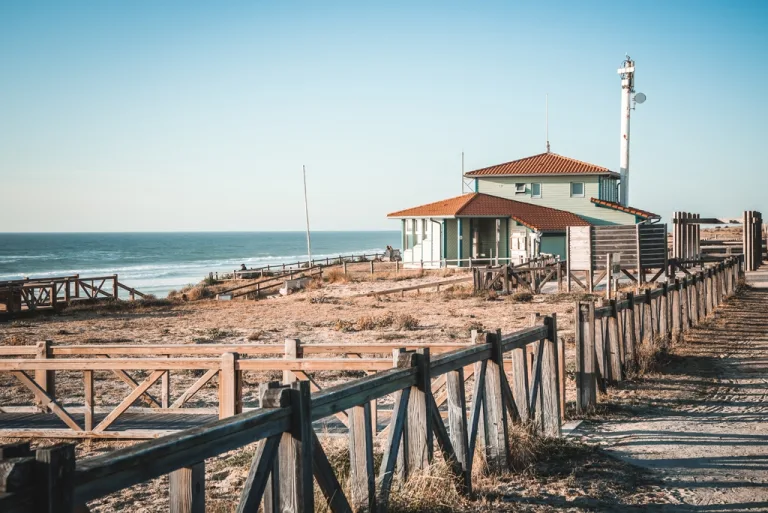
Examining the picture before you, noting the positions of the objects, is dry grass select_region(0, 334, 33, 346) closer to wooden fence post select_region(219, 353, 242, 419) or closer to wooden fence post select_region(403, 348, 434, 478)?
wooden fence post select_region(219, 353, 242, 419)

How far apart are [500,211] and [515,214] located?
2.84ft

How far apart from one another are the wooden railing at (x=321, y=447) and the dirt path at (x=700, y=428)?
103 cm

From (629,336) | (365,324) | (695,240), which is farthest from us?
(695,240)

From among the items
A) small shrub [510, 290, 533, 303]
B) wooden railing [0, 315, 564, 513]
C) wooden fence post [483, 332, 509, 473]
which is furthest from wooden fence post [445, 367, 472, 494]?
small shrub [510, 290, 533, 303]

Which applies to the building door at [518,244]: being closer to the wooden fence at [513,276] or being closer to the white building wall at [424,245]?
the white building wall at [424,245]

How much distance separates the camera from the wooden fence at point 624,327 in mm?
8891

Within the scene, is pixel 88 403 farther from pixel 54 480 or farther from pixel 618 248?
pixel 618 248

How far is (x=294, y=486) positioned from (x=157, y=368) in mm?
5190

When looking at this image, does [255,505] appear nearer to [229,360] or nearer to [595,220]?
[229,360]

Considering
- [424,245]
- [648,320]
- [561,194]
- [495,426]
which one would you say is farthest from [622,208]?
[495,426]

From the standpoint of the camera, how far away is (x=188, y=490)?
3779 millimetres

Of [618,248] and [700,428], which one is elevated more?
[618,248]

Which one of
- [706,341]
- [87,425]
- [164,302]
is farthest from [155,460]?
[164,302]

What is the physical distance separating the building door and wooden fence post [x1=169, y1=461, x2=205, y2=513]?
1471 inches
